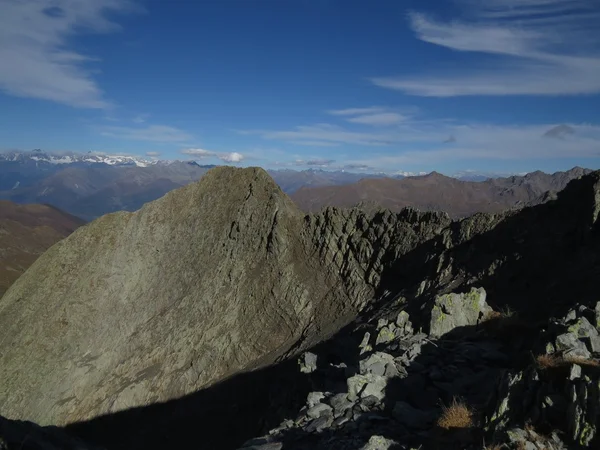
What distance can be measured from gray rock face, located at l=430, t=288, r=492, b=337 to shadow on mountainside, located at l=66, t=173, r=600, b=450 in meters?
0.76

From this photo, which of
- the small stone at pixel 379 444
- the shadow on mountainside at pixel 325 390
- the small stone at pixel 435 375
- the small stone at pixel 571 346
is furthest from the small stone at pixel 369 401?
the small stone at pixel 571 346

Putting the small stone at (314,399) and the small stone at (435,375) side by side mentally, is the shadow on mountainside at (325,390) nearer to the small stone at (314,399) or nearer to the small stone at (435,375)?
the small stone at (435,375)

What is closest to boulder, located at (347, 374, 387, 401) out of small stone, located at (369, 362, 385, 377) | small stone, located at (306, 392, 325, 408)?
small stone, located at (369, 362, 385, 377)

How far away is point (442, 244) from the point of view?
3781 centimetres

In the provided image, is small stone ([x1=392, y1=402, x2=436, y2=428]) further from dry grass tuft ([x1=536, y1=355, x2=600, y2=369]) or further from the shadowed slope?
the shadowed slope

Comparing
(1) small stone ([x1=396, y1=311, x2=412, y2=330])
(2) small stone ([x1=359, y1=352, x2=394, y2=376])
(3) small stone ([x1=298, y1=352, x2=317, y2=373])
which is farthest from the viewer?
(3) small stone ([x1=298, y1=352, x2=317, y2=373])

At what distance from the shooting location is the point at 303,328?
43.0m

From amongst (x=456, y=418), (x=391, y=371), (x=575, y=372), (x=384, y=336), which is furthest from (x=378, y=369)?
(x=384, y=336)

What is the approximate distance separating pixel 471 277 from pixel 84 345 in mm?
45029

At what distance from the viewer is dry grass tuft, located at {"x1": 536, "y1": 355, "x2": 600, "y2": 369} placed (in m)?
10.7

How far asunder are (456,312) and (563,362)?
36.7 feet

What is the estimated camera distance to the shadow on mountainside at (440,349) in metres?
14.8

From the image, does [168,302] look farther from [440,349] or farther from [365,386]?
[365,386]

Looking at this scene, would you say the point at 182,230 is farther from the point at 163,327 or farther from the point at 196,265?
the point at 163,327
